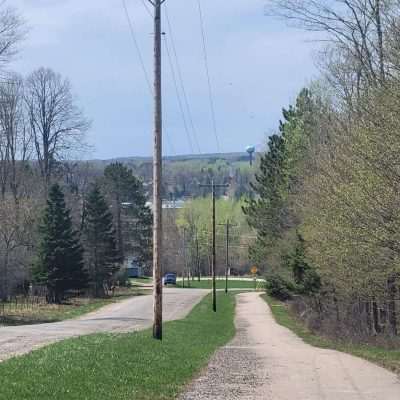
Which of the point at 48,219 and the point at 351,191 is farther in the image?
the point at 48,219

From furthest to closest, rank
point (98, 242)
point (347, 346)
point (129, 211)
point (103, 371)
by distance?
point (129, 211) < point (98, 242) < point (347, 346) < point (103, 371)

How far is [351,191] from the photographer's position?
66.0ft

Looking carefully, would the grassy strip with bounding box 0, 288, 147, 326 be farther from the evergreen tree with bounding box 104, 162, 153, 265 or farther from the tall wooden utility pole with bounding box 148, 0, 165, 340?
the evergreen tree with bounding box 104, 162, 153, 265

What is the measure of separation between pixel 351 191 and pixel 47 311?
3292cm

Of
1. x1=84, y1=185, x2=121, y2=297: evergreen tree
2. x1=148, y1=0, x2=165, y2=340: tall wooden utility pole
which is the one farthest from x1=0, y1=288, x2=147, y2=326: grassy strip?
x1=148, y1=0, x2=165, y2=340: tall wooden utility pole

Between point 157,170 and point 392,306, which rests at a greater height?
point 157,170

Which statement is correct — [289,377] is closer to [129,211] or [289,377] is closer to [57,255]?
[57,255]

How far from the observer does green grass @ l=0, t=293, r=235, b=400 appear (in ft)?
36.0

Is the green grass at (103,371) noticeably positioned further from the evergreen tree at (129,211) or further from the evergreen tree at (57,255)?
the evergreen tree at (129,211)

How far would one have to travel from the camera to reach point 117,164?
9600cm

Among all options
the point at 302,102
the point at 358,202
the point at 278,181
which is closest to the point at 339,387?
the point at 358,202

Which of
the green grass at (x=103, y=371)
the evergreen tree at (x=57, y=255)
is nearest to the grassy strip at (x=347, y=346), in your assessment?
the green grass at (x=103, y=371)

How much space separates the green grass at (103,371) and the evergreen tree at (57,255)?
124 ft

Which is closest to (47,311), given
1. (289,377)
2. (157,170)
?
(157,170)
